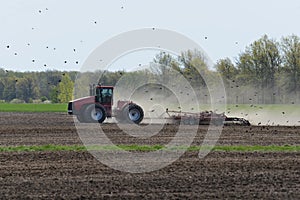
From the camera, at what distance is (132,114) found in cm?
3334

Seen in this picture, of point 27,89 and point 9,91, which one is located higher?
point 27,89

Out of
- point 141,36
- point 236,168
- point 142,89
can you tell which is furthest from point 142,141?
point 142,89

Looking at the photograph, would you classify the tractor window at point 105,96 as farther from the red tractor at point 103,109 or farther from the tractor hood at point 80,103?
the tractor hood at point 80,103

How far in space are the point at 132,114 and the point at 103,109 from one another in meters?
1.57

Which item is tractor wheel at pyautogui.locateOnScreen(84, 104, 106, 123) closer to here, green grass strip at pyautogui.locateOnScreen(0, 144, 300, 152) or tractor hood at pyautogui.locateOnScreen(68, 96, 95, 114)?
tractor hood at pyautogui.locateOnScreen(68, 96, 95, 114)

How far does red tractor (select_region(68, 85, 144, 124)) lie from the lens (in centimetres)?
3306

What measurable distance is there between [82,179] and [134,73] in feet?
78.3

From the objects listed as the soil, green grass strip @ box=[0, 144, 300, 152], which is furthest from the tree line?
the soil

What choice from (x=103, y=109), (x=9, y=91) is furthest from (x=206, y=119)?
(x=9, y=91)

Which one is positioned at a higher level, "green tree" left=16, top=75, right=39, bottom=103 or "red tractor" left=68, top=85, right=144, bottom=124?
"green tree" left=16, top=75, right=39, bottom=103

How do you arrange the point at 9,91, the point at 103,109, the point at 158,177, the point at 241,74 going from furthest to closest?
the point at 9,91 < the point at 241,74 < the point at 103,109 < the point at 158,177

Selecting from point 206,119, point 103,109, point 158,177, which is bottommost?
point 158,177

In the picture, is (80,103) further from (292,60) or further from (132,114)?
(292,60)

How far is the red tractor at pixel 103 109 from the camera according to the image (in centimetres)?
3306
